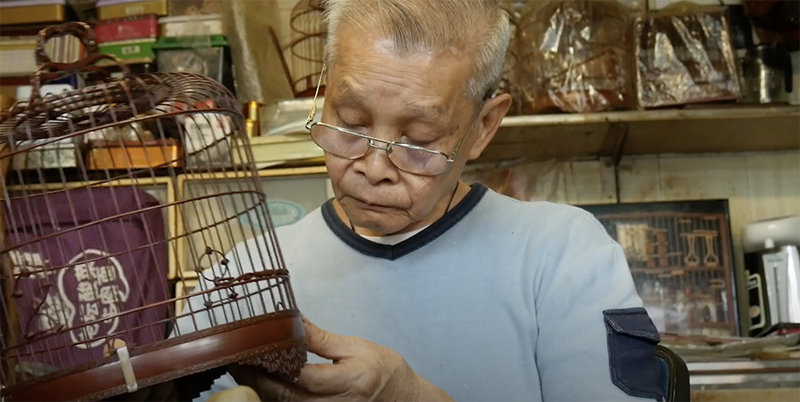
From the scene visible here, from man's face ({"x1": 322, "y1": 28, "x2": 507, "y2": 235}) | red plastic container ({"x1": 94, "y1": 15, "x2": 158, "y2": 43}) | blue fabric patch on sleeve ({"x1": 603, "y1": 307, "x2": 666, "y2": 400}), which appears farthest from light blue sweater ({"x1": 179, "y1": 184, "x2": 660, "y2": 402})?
red plastic container ({"x1": 94, "y1": 15, "x2": 158, "y2": 43})

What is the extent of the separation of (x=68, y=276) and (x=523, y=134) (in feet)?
3.78

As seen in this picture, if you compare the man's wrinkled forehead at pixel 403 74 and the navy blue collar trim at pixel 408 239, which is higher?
the man's wrinkled forehead at pixel 403 74

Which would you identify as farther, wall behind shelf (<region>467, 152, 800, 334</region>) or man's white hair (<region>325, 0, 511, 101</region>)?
wall behind shelf (<region>467, 152, 800, 334</region>)

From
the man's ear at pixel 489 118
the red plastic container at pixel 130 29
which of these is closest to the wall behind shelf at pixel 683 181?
the red plastic container at pixel 130 29

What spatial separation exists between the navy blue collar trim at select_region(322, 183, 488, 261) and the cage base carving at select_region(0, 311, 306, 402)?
39 centimetres

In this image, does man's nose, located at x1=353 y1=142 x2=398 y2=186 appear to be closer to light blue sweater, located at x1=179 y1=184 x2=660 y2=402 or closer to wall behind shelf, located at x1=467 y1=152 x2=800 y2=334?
light blue sweater, located at x1=179 y1=184 x2=660 y2=402

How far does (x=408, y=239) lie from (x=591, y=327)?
0.88 ft

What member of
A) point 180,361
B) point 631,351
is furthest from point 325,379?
point 631,351

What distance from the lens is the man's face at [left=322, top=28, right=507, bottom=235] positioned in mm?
860

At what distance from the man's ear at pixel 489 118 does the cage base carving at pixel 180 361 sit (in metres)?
0.43

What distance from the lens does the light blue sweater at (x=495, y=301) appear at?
36.2 inches

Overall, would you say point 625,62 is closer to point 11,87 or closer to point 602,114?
point 602,114

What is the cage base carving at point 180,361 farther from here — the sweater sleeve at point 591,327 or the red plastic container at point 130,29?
the red plastic container at point 130,29

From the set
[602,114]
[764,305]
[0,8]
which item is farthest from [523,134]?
[0,8]
